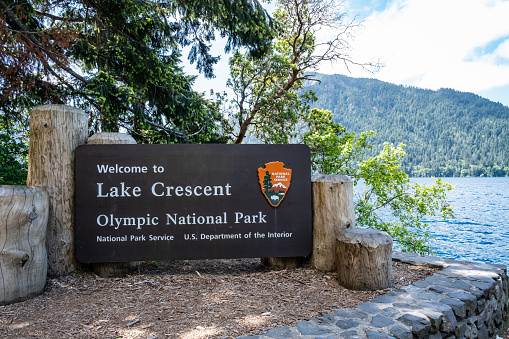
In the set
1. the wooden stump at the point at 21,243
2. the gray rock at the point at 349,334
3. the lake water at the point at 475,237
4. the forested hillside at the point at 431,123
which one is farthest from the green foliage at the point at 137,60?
the forested hillside at the point at 431,123

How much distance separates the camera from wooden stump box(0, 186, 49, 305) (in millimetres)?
3090

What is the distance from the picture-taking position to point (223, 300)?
322 centimetres

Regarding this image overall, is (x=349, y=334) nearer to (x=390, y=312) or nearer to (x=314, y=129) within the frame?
(x=390, y=312)

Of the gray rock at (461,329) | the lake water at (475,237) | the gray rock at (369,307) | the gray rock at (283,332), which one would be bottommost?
the lake water at (475,237)

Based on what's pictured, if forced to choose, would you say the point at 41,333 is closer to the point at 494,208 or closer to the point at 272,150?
the point at 272,150

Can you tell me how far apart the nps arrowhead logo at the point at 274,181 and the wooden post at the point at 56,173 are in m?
2.32

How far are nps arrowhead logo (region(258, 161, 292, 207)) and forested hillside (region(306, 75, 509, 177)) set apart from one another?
67.4 meters

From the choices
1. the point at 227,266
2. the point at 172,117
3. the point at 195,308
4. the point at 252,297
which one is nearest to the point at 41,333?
the point at 195,308

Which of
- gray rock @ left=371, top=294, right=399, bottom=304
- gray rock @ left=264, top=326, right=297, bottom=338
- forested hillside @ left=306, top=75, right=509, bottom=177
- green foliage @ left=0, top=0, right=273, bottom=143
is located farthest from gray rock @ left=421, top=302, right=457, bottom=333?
forested hillside @ left=306, top=75, right=509, bottom=177

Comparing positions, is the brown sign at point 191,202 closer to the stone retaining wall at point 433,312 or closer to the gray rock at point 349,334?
the stone retaining wall at point 433,312

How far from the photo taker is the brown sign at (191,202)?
3.84 metres

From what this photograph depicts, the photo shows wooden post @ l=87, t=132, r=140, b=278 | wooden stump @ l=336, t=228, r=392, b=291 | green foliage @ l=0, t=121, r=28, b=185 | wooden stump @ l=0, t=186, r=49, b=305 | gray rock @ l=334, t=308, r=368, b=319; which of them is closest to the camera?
gray rock @ l=334, t=308, r=368, b=319

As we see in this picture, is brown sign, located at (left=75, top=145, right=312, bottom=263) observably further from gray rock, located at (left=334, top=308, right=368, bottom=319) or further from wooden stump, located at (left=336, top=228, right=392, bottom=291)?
gray rock, located at (left=334, top=308, right=368, bottom=319)

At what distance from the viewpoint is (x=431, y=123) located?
13362 centimetres
